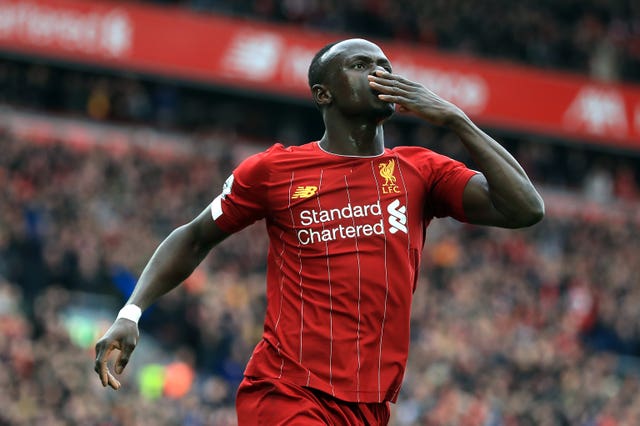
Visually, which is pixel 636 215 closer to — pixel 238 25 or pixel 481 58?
pixel 481 58

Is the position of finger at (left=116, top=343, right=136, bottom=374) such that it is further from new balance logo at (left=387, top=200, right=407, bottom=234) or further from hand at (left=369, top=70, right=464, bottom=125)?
hand at (left=369, top=70, right=464, bottom=125)

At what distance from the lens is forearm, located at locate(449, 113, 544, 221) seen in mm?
4641

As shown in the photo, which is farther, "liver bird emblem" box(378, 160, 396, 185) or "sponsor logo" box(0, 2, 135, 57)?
"sponsor logo" box(0, 2, 135, 57)

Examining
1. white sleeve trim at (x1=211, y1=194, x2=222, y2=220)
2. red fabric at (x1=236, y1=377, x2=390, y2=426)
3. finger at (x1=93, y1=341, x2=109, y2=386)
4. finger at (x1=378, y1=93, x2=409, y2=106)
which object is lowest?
red fabric at (x1=236, y1=377, x2=390, y2=426)

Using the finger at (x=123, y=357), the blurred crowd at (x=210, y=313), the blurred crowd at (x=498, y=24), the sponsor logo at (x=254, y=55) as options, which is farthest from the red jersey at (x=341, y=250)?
the blurred crowd at (x=498, y=24)

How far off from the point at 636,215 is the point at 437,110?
2159cm

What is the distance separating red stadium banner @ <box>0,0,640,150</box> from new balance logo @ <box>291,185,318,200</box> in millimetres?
19842

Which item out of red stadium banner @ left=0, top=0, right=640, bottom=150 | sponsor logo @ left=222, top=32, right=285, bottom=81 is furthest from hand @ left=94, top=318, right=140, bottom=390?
sponsor logo @ left=222, top=32, right=285, bottom=81

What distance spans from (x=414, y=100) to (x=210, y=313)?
10.8 m

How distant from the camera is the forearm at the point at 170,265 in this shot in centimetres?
502

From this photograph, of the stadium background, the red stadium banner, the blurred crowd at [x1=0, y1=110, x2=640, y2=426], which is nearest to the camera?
the blurred crowd at [x1=0, y1=110, x2=640, y2=426]

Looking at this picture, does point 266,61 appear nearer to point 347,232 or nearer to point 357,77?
point 357,77

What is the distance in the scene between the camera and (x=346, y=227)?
15.6 feet

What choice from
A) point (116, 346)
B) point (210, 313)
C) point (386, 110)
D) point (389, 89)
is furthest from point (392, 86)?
point (210, 313)
